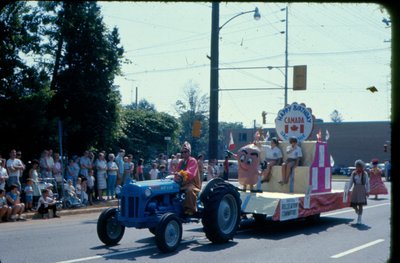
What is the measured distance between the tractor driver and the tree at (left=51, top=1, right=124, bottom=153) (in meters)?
10.6

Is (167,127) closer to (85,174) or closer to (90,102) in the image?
(90,102)

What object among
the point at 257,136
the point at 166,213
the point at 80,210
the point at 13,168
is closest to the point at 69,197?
the point at 80,210

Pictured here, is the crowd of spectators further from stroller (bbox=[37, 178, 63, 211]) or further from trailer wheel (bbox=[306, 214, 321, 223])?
trailer wheel (bbox=[306, 214, 321, 223])

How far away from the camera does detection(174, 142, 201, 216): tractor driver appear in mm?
10984

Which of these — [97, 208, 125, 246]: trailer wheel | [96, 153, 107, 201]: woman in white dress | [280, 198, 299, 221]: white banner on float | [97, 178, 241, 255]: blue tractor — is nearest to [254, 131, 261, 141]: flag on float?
[280, 198, 299, 221]: white banner on float

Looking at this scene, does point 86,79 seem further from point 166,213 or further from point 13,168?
point 166,213

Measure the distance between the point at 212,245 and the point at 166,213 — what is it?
4.44 feet

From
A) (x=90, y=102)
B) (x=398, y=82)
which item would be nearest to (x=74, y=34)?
(x=90, y=102)

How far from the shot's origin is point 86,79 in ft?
72.1

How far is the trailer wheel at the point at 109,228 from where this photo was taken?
1080cm

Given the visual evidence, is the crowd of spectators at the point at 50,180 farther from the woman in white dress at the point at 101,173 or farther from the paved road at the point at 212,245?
the paved road at the point at 212,245

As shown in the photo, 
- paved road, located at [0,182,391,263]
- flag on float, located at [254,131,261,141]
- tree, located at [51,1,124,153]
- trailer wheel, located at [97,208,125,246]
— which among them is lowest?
paved road, located at [0,182,391,263]

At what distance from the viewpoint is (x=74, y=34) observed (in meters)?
21.1

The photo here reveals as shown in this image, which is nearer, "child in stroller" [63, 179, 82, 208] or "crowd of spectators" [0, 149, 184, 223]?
"crowd of spectators" [0, 149, 184, 223]
